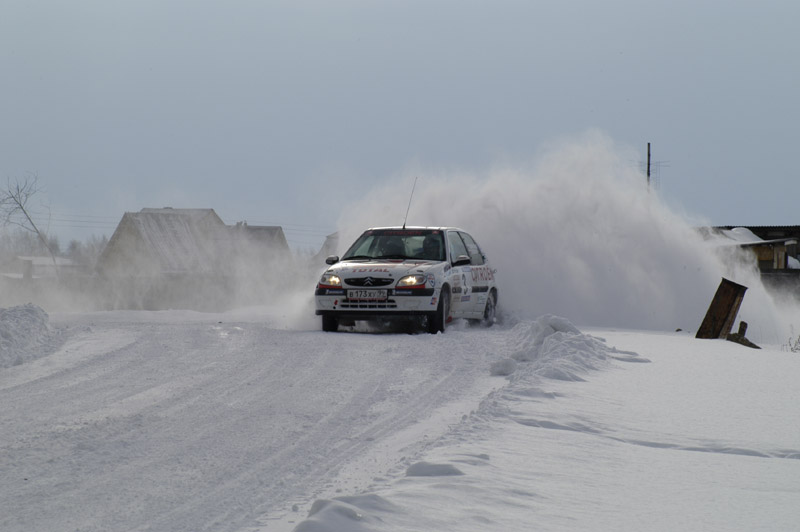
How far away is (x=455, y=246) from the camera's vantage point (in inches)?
554

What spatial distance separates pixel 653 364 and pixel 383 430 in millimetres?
4093

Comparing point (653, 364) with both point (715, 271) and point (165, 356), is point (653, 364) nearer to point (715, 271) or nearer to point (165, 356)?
point (165, 356)

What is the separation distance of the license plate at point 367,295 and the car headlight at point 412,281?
26 centimetres

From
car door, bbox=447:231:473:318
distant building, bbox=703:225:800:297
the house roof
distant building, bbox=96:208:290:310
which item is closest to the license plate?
car door, bbox=447:231:473:318

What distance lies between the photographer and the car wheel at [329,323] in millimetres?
12648

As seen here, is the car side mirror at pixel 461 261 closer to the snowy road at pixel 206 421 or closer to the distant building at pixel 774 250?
the snowy road at pixel 206 421

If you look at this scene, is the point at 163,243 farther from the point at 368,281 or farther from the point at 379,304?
the point at 379,304

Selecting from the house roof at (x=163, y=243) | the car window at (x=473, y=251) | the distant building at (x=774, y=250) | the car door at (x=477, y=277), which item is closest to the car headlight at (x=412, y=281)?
the car door at (x=477, y=277)

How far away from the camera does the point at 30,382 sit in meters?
7.95

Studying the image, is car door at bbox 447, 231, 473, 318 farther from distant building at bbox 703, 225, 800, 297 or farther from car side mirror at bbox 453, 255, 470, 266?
distant building at bbox 703, 225, 800, 297

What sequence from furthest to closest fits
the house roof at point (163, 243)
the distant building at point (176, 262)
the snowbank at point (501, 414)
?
the house roof at point (163, 243) < the distant building at point (176, 262) < the snowbank at point (501, 414)

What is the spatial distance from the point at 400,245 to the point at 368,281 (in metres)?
1.57

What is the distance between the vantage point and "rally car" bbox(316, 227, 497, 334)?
1228 centimetres

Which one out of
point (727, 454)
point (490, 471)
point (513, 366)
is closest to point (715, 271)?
point (513, 366)
